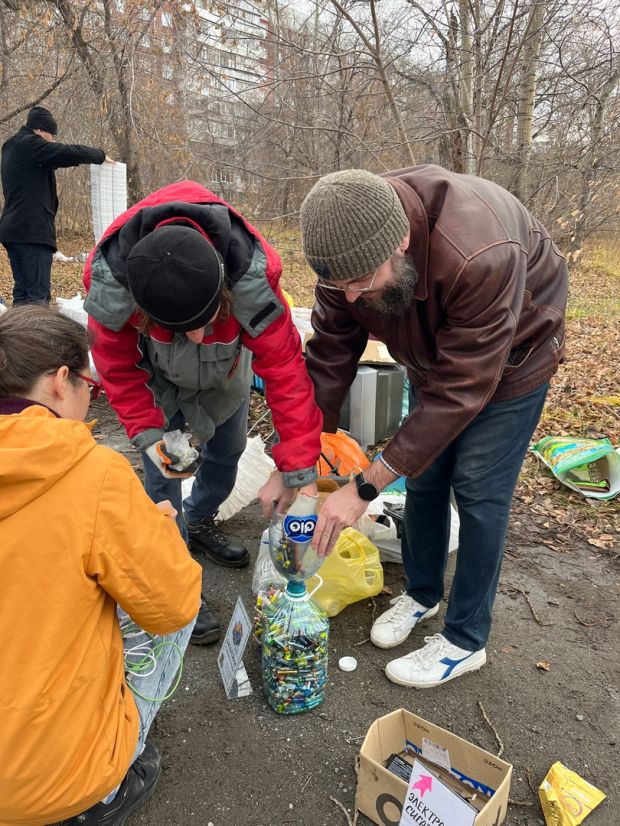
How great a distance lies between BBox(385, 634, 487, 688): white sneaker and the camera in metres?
2.19

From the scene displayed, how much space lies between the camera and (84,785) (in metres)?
1.29

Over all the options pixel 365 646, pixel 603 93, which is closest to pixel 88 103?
pixel 603 93

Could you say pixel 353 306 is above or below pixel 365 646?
above

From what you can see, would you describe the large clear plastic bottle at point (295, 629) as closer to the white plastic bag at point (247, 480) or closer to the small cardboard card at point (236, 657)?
the small cardboard card at point (236, 657)

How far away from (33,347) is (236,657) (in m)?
1.27

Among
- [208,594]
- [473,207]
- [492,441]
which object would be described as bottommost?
[208,594]

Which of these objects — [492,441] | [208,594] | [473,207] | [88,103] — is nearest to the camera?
[473,207]

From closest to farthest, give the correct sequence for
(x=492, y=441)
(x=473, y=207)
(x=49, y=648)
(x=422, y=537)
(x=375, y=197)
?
(x=49, y=648) < (x=375, y=197) < (x=473, y=207) < (x=492, y=441) < (x=422, y=537)

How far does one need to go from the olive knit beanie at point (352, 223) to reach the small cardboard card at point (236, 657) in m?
1.25

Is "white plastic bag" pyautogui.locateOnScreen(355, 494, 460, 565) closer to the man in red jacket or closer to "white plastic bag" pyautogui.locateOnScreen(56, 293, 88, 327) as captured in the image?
the man in red jacket

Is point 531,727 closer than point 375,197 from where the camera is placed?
No

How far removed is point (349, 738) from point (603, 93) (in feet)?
22.5

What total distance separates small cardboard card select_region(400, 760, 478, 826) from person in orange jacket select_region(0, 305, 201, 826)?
746 mm

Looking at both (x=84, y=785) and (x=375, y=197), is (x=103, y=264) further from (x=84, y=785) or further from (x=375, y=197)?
(x=84, y=785)
